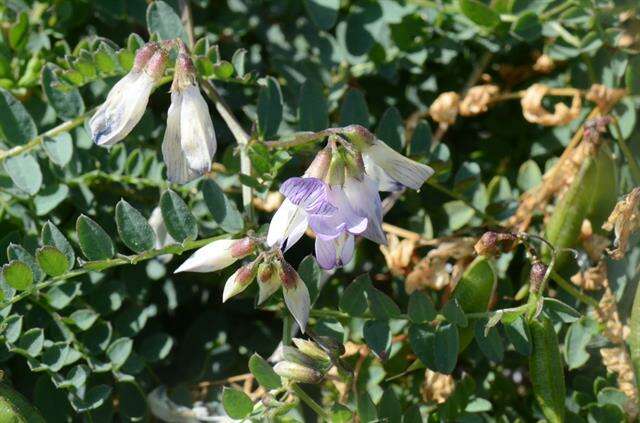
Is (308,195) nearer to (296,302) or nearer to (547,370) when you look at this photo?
(296,302)

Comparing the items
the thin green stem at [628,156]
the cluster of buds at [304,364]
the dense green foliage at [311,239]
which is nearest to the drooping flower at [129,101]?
the dense green foliage at [311,239]

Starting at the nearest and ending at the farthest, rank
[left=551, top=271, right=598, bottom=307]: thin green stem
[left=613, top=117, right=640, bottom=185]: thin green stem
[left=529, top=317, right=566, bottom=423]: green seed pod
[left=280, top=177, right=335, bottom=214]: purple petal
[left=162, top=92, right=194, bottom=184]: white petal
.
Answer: [left=280, top=177, right=335, bottom=214]: purple petal
[left=162, top=92, right=194, bottom=184]: white petal
[left=529, top=317, right=566, bottom=423]: green seed pod
[left=551, top=271, right=598, bottom=307]: thin green stem
[left=613, top=117, right=640, bottom=185]: thin green stem

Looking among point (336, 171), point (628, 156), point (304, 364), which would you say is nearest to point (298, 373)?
point (304, 364)

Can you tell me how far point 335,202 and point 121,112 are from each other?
28 centimetres

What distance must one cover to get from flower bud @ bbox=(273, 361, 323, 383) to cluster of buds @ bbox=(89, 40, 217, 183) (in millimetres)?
244

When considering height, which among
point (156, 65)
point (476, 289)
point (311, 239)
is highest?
point (156, 65)

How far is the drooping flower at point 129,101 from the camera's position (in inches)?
47.2

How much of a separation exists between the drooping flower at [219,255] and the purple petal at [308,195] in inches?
4.6

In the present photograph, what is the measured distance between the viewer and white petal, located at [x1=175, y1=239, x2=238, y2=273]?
1.19m

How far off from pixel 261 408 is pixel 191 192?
386 mm

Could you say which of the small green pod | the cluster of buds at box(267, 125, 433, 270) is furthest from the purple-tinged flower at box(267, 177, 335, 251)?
the small green pod

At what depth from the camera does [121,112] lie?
1.20m

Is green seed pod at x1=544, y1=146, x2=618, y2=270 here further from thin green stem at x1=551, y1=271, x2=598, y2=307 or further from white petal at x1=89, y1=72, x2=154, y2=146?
white petal at x1=89, y1=72, x2=154, y2=146

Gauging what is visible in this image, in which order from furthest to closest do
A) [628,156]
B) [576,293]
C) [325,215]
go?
[628,156], [576,293], [325,215]
